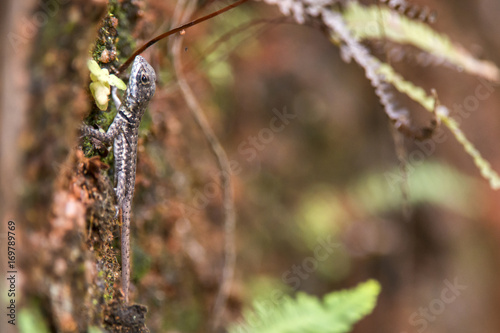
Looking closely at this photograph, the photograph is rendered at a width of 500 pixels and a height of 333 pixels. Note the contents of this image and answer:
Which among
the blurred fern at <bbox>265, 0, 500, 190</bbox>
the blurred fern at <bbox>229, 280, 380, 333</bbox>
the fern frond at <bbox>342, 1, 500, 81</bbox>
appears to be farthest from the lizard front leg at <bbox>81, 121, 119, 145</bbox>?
the fern frond at <bbox>342, 1, 500, 81</bbox>

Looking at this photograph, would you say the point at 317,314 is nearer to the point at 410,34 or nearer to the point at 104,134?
the point at 104,134

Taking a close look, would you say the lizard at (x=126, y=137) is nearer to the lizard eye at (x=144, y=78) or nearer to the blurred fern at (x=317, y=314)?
the lizard eye at (x=144, y=78)

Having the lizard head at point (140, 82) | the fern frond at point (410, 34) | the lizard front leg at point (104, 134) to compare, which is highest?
the fern frond at point (410, 34)

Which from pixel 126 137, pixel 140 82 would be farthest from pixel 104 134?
pixel 140 82

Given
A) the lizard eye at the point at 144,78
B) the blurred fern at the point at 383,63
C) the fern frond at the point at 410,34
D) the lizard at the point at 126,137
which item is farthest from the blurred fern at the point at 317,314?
the fern frond at the point at 410,34

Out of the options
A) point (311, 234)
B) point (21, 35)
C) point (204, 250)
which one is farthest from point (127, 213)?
point (311, 234)

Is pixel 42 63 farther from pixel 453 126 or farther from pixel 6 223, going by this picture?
pixel 453 126
